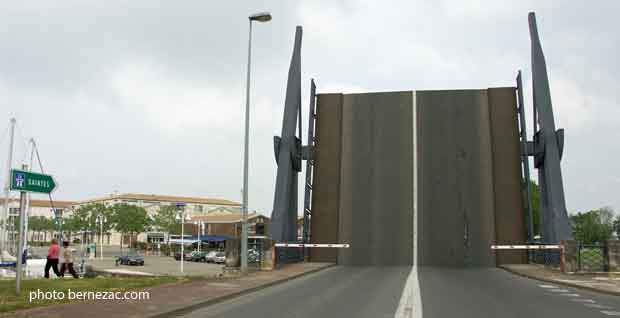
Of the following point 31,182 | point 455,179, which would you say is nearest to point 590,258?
point 455,179

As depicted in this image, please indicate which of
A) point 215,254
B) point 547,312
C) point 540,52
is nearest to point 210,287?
point 547,312

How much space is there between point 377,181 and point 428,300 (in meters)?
12.7

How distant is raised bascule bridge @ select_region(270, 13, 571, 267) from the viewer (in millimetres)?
21812

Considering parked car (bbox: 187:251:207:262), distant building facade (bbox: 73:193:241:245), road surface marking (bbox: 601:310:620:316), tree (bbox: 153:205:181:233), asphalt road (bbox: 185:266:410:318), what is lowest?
parked car (bbox: 187:251:207:262)

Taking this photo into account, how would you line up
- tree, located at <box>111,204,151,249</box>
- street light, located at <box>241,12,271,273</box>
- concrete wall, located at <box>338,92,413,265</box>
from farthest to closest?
tree, located at <box>111,204,151,249</box> → concrete wall, located at <box>338,92,413,265</box> → street light, located at <box>241,12,271,273</box>

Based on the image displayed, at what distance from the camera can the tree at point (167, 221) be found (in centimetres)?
8100

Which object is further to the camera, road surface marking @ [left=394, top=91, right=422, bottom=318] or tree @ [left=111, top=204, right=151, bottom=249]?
tree @ [left=111, top=204, right=151, bottom=249]

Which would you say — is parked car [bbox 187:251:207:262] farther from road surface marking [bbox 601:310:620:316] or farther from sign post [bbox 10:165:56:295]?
road surface marking [bbox 601:310:620:316]

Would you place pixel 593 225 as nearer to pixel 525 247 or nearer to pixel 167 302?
pixel 525 247

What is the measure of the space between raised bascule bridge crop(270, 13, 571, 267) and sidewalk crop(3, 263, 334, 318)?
24.0 ft

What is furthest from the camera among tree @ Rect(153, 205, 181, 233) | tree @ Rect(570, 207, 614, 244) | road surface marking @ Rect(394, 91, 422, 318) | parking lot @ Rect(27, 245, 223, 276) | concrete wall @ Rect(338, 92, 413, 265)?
tree @ Rect(570, 207, 614, 244)

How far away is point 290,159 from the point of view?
74.2 ft

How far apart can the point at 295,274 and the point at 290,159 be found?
21.0 feet

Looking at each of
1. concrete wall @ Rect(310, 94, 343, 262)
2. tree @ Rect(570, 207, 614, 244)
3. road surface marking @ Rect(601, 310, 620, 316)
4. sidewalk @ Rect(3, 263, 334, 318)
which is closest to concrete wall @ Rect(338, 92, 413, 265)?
concrete wall @ Rect(310, 94, 343, 262)
